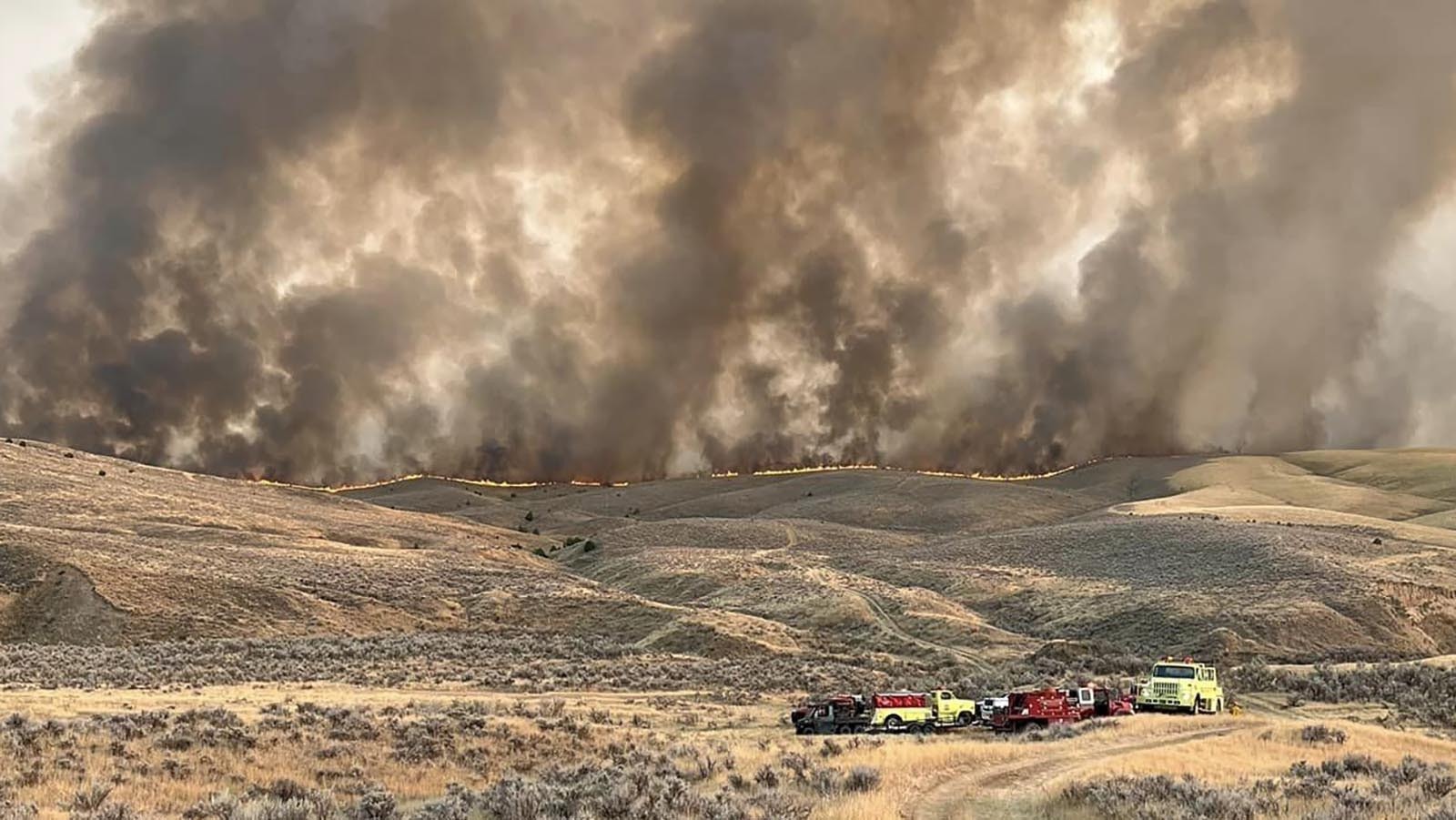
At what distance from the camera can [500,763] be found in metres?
25.4

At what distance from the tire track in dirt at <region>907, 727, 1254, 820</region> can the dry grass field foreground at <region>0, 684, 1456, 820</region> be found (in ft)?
0.28

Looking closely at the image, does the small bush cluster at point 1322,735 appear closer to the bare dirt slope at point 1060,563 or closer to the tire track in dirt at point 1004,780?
the tire track in dirt at point 1004,780

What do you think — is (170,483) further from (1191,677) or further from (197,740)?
(1191,677)

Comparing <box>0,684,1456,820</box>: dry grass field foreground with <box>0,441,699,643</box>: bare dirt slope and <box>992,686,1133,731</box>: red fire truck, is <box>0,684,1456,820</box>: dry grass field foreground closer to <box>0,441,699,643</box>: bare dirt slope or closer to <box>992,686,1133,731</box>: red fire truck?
<box>992,686,1133,731</box>: red fire truck

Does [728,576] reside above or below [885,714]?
above

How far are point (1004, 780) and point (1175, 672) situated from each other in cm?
1730

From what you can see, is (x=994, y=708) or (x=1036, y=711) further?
(x=994, y=708)

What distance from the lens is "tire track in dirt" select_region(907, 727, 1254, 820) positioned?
18359mm

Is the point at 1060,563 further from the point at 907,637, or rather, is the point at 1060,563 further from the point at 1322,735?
the point at 1322,735

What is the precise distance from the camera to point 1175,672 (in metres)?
36.2

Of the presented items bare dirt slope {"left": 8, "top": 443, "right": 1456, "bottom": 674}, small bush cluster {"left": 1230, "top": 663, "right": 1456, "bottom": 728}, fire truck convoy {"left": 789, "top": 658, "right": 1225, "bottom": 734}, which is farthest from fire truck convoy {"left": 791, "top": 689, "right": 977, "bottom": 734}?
bare dirt slope {"left": 8, "top": 443, "right": 1456, "bottom": 674}

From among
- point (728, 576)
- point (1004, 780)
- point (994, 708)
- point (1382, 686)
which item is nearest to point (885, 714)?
point (994, 708)

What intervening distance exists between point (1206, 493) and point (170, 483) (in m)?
126

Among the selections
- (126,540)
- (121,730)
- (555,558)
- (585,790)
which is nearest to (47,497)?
(126,540)
